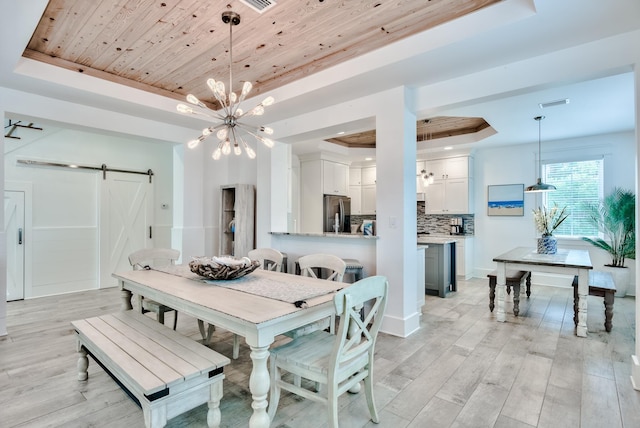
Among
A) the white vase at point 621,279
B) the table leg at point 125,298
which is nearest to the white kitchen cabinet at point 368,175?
the white vase at point 621,279

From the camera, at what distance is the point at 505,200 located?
6145 millimetres

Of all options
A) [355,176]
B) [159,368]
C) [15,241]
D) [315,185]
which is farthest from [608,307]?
[15,241]

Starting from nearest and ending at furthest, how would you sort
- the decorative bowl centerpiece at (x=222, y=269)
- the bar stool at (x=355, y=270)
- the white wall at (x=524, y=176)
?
the decorative bowl centerpiece at (x=222, y=269)
the bar stool at (x=355, y=270)
the white wall at (x=524, y=176)

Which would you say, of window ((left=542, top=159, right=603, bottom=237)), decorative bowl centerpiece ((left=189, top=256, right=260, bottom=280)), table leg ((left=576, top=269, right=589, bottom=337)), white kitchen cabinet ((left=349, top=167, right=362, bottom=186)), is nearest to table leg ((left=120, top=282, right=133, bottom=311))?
decorative bowl centerpiece ((left=189, top=256, right=260, bottom=280))

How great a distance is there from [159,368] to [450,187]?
6.06 meters

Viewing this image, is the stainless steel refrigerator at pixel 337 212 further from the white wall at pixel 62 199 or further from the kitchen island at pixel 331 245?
the white wall at pixel 62 199

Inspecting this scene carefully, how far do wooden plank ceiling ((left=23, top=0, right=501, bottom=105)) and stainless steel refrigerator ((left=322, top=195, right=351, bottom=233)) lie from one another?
11.4 feet

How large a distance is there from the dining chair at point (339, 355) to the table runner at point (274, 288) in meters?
0.28

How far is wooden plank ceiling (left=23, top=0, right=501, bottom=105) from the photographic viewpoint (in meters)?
2.39

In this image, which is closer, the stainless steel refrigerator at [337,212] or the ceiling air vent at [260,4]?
the ceiling air vent at [260,4]

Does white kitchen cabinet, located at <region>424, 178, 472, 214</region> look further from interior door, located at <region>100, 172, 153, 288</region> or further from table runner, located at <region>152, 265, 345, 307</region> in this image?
interior door, located at <region>100, 172, 153, 288</region>

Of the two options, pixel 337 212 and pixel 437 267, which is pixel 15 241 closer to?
pixel 337 212

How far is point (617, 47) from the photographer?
2.35 m

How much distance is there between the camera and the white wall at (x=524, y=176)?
515 centimetres
